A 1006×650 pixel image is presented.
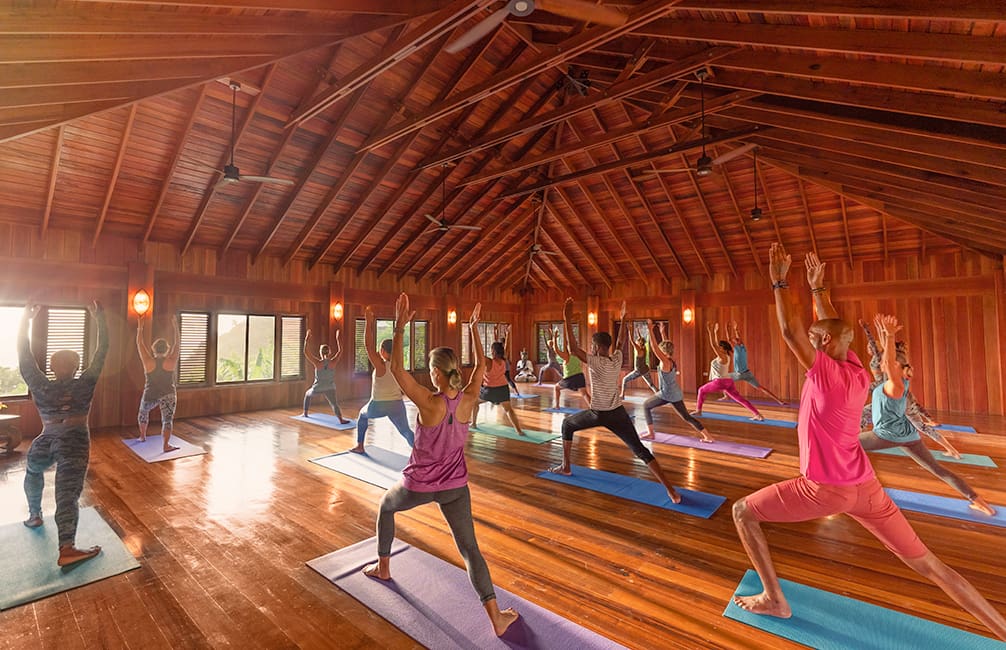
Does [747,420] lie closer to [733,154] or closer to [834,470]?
[733,154]

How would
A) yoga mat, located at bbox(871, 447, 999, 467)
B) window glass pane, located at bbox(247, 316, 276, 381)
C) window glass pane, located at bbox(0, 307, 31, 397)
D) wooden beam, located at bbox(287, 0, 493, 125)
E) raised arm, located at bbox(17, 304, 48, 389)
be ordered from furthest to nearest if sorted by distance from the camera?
window glass pane, located at bbox(247, 316, 276, 381) → window glass pane, located at bbox(0, 307, 31, 397) → yoga mat, located at bbox(871, 447, 999, 467) → wooden beam, located at bbox(287, 0, 493, 125) → raised arm, located at bbox(17, 304, 48, 389)

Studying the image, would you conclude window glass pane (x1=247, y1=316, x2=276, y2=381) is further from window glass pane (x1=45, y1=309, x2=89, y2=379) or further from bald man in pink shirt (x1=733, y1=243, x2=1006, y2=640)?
bald man in pink shirt (x1=733, y1=243, x2=1006, y2=640)

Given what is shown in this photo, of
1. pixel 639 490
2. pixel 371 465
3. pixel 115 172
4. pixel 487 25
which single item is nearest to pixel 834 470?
pixel 639 490

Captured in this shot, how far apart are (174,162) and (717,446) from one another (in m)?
9.30

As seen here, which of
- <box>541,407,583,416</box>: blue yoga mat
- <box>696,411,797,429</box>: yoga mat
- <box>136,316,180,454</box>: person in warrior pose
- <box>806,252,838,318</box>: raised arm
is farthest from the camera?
<box>541,407,583,416</box>: blue yoga mat

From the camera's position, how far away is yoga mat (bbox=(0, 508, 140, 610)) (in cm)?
267

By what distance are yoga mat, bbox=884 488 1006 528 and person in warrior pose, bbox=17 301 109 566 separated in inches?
267

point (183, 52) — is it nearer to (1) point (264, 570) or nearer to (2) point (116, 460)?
(1) point (264, 570)

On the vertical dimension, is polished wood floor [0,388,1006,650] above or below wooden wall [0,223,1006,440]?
below

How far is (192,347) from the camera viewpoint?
28.8 ft

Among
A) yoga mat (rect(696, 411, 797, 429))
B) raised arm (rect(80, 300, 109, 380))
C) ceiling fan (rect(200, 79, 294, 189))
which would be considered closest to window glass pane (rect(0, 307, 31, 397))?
ceiling fan (rect(200, 79, 294, 189))

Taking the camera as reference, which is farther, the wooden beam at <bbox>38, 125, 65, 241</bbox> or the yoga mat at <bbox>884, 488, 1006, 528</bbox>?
the wooden beam at <bbox>38, 125, 65, 241</bbox>

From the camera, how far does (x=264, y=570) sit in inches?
115

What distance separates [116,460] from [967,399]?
15.5 m
